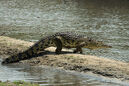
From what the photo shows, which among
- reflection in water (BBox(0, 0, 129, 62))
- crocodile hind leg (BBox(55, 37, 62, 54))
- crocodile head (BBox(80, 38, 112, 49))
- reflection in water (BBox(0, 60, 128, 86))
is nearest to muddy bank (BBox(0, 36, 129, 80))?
crocodile hind leg (BBox(55, 37, 62, 54))

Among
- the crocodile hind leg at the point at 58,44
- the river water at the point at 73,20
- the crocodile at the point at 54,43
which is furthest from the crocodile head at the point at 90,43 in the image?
the crocodile hind leg at the point at 58,44

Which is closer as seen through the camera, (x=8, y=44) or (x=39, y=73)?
(x=39, y=73)

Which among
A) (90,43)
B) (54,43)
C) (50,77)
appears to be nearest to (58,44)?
(54,43)

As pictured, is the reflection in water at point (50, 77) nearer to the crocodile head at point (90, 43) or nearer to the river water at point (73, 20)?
the crocodile head at point (90, 43)

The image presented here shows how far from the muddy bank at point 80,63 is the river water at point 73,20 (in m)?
2.11

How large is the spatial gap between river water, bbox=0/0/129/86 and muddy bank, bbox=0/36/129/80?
82.9 inches

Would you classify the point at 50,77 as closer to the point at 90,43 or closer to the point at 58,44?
the point at 58,44

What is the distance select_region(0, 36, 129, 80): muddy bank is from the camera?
30.4ft

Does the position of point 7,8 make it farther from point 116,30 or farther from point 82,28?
point 116,30

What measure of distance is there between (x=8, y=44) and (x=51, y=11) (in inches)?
523

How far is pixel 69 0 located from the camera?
3319 centimetres

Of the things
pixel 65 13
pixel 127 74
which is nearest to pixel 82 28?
pixel 65 13

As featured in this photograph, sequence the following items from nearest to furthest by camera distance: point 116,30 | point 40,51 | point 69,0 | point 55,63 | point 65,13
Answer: point 55,63, point 40,51, point 116,30, point 65,13, point 69,0

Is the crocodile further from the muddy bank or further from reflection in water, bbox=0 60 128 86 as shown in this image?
reflection in water, bbox=0 60 128 86
